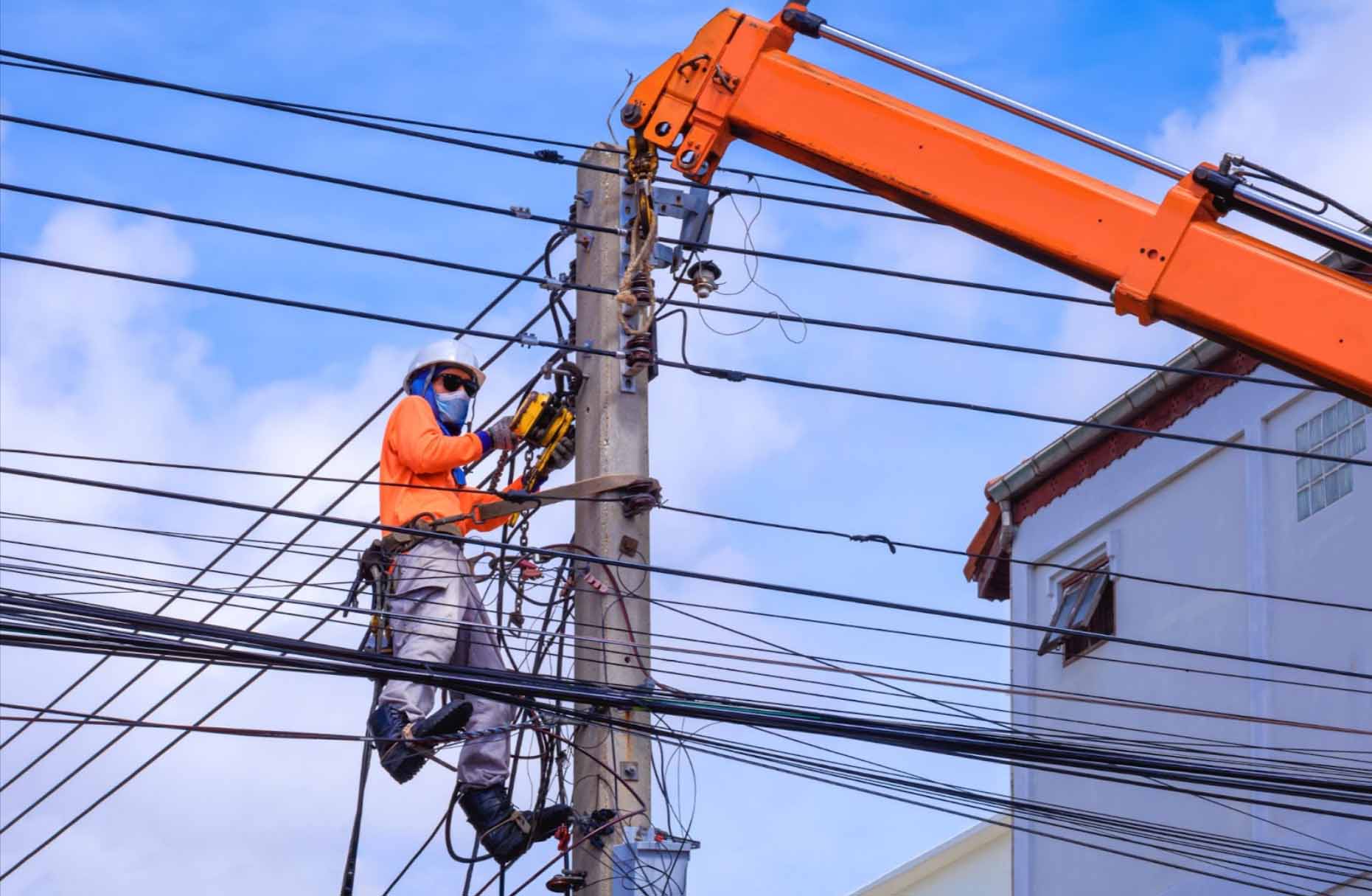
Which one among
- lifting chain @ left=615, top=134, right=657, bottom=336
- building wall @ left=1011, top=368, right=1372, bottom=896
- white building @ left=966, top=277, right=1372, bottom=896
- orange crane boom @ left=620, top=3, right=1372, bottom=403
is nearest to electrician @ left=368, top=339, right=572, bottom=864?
lifting chain @ left=615, top=134, right=657, bottom=336

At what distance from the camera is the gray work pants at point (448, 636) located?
29.0ft

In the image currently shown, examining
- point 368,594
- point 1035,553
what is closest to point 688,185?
point 368,594

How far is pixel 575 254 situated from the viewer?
9375 mm

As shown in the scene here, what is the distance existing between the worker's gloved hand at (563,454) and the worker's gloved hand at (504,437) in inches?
7.5

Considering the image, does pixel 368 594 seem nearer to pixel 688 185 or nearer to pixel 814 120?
pixel 688 185

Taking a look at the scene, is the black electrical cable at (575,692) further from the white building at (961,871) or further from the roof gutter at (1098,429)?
the white building at (961,871)

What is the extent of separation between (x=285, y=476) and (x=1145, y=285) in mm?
4070

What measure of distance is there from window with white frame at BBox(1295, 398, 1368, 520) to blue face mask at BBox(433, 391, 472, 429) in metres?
6.64

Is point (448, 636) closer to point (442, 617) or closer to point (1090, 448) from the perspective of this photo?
point (442, 617)

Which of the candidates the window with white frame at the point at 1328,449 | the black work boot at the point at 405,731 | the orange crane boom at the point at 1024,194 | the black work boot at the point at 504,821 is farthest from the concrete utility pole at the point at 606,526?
the window with white frame at the point at 1328,449

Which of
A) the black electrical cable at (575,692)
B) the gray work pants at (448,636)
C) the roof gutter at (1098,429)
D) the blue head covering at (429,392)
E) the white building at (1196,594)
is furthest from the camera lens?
the roof gutter at (1098,429)

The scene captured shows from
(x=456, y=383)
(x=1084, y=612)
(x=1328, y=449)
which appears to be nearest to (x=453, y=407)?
(x=456, y=383)

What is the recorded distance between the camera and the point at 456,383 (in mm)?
9922

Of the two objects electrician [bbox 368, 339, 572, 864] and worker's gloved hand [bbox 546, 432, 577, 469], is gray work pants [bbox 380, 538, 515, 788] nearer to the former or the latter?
electrician [bbox 368, 339, 572, 864]
